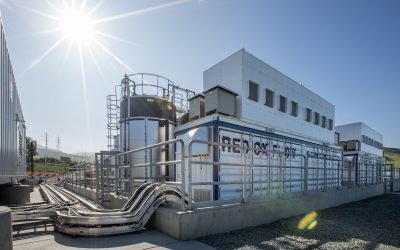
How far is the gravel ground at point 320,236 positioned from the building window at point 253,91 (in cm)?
486

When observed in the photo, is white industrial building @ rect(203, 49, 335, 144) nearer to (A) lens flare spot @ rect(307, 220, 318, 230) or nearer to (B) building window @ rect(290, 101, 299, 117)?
(B) building window @ rect(290, 101, 299, 117)

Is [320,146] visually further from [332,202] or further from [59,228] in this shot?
[59,228]

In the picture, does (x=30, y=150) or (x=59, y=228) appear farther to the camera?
(x=30, y=150)

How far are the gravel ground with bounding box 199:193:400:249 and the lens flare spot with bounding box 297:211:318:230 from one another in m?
0.08

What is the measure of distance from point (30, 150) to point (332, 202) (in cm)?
2416

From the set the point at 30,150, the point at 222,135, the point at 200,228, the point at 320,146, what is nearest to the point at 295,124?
the point at 320,146

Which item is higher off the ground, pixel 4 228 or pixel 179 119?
pixel 179 119

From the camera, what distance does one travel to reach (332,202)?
841 centimetres

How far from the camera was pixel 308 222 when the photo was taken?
5773 millimetres

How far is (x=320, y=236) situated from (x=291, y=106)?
8.31 meters

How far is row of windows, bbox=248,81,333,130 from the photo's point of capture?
390 inches

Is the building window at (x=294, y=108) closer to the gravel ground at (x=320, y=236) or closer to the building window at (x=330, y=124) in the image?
the building window at (x=330, y=124)

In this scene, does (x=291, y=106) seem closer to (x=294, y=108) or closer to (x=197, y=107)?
(x=294, y=108)

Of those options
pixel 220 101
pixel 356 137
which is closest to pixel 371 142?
pixel 356 137
